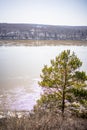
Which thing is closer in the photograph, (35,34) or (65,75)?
(65,75)

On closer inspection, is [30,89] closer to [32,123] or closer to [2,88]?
[2,88]

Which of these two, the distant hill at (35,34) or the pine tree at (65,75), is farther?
the distant hill at (35,34)

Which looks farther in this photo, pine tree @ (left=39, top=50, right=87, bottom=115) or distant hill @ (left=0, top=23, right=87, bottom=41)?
distant hill @ (left=0, top=23, right=87, bottom=41)

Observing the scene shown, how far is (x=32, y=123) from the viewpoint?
6270 millimetres

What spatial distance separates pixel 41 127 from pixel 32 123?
0.34 m

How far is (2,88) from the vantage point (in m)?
22.4

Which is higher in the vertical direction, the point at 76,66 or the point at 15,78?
the point at 76,66

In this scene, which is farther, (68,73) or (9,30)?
(9,30)

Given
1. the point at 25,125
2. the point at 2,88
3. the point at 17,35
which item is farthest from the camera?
the point at 17,35

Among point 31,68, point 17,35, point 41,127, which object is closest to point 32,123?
point 41,127

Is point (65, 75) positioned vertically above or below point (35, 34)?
above

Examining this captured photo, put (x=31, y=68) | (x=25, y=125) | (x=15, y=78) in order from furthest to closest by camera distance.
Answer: (x=31, y=68) → (x=15, y=78) → (x=25, y=125)

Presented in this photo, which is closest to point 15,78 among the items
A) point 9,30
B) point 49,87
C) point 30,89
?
point 30,89

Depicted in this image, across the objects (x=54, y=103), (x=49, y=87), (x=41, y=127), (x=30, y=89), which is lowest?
(x=30, y=89)
